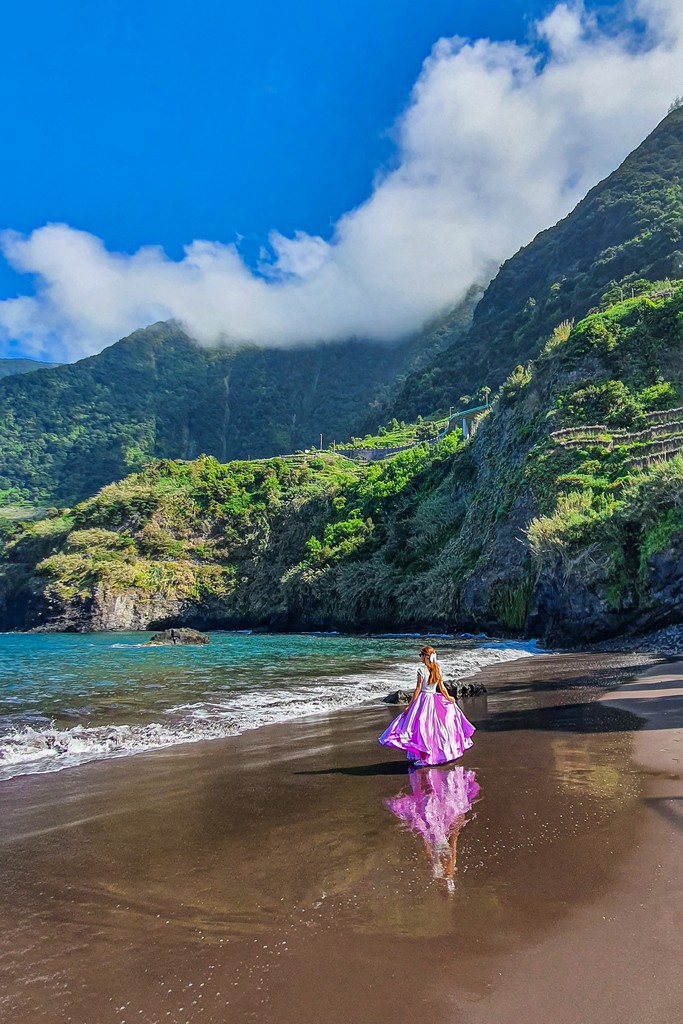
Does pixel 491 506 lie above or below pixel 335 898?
above

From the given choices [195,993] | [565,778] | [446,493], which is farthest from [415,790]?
[446,493]

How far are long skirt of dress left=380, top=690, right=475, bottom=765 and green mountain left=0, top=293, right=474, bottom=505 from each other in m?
126

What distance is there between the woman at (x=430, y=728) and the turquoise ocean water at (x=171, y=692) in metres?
3.61

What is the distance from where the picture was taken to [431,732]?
781 cm

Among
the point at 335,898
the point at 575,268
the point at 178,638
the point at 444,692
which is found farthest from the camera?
the point at 575,268

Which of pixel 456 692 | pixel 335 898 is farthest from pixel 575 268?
pixel 335 898

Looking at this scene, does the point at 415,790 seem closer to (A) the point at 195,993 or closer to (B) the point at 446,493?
(A) the point at 195,993

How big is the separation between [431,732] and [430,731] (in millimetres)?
17

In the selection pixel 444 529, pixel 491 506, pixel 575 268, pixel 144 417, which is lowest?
pixel 444 529

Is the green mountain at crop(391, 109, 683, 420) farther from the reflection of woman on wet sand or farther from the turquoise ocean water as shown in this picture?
the reflection of woman on wet sand

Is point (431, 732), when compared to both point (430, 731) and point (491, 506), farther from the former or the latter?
point (491, 506)

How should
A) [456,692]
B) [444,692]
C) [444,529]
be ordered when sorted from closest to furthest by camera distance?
1. [444,692]
2. [456,692]
3. [444,529]

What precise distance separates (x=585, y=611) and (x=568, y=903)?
21683 millimetres

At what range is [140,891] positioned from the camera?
439 centimetres
